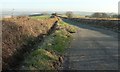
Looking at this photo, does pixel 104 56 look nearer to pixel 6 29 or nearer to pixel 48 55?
pixel 48 55

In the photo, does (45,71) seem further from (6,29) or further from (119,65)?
(6,29)

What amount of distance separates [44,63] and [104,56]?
450cm

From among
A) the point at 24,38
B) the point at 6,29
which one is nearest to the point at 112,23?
the point at 24,38

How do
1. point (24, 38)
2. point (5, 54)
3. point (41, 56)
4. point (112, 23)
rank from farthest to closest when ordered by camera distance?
point (112, 23)
point (24, 38)
point (41, 56)
point (5, 54)

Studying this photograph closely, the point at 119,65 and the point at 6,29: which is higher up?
the point at 6,29

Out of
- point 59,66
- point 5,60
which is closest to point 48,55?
point 59,66

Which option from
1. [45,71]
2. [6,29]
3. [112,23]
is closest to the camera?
[45,71]

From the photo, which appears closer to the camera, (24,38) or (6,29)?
(6,29)

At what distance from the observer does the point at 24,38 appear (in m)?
20.5

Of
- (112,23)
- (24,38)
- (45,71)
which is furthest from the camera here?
(112,23)

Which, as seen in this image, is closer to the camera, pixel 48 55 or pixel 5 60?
pixel 5 60

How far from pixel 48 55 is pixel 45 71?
3.24 meters

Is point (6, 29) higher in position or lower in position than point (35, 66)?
higher

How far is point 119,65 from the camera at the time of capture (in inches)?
590
